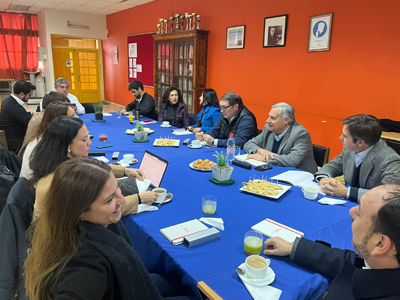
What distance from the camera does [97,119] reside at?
4.58 metres

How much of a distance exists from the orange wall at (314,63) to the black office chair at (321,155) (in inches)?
54.1

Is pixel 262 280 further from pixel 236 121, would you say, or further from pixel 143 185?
pixel 236 121

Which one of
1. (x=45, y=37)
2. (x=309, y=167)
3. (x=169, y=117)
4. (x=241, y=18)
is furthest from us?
(x=45, y=37)

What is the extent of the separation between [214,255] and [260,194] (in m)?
0.72

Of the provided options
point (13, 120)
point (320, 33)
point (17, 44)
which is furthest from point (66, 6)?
point (320, 33)

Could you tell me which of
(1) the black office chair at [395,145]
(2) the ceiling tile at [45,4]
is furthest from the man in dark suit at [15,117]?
(2) the ceiling tile at [45,4]

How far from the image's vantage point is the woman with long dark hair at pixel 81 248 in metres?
0.89

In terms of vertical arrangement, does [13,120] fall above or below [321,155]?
above

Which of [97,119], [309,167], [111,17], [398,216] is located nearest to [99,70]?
[111,17]

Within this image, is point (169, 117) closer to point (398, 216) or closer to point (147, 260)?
point (147, 260)

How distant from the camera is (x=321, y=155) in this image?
288cm

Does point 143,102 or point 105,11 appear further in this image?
point 105,11

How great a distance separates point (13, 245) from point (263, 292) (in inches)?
46.4

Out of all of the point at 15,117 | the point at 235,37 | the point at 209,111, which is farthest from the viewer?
the point at 235,37
